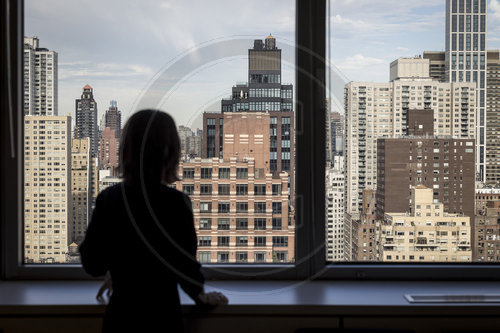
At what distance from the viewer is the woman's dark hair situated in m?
1.29

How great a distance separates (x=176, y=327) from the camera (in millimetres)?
1290

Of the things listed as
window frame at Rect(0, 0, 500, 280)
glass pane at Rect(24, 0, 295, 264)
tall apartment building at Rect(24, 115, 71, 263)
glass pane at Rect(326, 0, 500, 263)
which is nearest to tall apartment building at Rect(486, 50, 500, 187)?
glass pane at Rect(326, 0, 500, 263)

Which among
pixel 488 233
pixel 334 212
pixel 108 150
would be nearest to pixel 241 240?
pixel 334 212

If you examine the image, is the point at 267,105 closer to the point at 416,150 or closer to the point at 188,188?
the point at 188,188

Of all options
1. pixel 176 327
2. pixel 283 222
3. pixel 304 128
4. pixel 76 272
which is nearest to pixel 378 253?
pixel 283 222

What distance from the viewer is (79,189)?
1.79 metres

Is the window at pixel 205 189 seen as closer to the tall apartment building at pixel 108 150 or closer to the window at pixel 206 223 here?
the window at pixel 206 223

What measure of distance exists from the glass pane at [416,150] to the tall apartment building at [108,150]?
844 millimetres

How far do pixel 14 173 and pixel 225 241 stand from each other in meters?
0.88

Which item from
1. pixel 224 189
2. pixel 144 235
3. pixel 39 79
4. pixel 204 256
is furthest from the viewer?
→ pixel 39 79

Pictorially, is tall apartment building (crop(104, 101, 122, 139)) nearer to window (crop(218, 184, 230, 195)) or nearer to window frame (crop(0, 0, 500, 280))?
window frame (crop(0, 0, 500, 280))

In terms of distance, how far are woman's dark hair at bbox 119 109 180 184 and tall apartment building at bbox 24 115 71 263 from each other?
62cm

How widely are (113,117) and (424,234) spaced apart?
1333mm

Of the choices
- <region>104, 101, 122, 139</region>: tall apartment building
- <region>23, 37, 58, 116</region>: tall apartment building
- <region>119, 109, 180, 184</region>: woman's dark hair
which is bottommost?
<region>119, 109, 180, 184</region>: woman's dark hair
